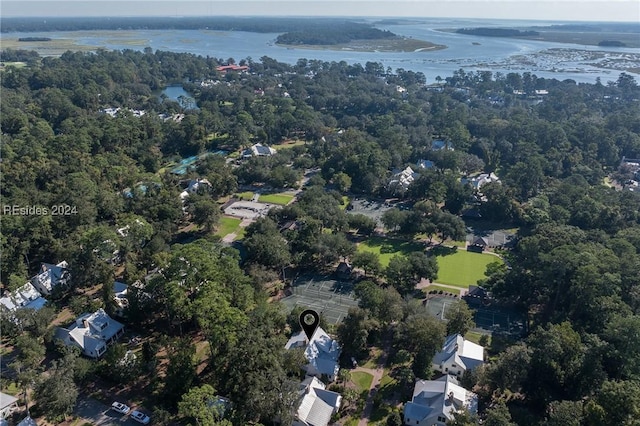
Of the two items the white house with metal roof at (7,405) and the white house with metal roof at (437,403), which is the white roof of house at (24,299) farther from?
the white house with metal roof at (437,403)

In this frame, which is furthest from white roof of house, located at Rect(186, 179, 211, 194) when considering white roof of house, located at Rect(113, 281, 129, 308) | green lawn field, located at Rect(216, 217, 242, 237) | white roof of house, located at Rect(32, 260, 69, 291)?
white roof of house, located at Rect(113, 281, 129, 308)

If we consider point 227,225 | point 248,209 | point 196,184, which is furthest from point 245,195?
point 227,225

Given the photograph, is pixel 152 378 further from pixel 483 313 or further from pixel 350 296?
pixel 483 313

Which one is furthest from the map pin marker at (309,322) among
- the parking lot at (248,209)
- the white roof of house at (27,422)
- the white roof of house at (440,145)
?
the white roof of house at (440,145)

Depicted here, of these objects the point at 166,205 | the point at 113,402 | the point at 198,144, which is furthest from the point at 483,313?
the point at 198,144

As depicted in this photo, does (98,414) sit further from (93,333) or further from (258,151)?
(258,151)

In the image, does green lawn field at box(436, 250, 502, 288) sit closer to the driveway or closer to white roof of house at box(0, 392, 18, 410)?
the driveway
